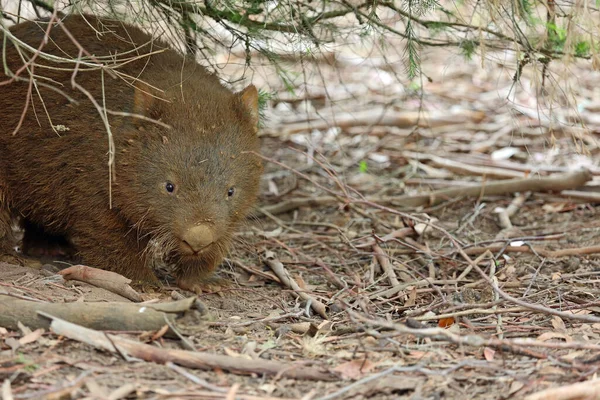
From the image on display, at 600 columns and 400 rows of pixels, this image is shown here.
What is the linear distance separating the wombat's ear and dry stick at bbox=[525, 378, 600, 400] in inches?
108

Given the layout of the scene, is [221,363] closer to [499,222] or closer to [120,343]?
[120,343]

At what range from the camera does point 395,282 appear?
17.9 ft

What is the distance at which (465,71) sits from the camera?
12320 millimetres

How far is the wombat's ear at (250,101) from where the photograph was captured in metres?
5.33

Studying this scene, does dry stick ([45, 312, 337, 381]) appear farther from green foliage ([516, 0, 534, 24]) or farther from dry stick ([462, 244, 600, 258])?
green foliage ([516, 0, 534, 24])

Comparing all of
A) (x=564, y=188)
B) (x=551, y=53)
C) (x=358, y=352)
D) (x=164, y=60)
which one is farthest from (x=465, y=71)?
(x=358, y=352)

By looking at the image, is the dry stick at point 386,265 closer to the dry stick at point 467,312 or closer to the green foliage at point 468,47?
the dry stick at point 467,312

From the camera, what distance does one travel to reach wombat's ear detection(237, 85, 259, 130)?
5332 millimetres

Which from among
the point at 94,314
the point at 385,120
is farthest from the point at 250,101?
the point at 385,120

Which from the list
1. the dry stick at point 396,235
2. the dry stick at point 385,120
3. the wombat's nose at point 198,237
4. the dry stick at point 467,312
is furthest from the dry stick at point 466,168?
the wombat's nose at point 198,237

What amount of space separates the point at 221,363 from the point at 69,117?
2263mm

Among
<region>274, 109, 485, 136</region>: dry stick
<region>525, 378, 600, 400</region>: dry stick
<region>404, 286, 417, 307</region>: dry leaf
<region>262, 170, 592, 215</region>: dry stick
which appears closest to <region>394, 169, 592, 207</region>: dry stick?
<region>262, 170, 592, 215</region>: dry stick

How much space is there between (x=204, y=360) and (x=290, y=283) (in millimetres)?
1762

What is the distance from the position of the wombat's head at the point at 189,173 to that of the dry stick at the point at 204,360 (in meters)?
1.06
